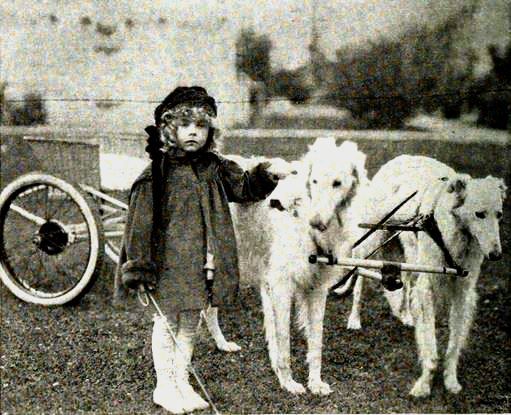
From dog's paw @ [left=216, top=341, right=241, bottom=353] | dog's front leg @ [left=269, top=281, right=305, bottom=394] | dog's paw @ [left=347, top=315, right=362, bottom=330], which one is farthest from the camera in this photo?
dog's paw @ [left=347, top=315, right=362, bottom=330]

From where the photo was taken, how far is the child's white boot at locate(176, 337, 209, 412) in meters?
2.54

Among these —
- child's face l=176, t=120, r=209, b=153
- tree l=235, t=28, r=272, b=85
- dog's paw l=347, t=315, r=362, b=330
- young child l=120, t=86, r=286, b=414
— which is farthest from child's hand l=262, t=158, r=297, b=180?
dog's paw l=347, t=315, r=362, b=330

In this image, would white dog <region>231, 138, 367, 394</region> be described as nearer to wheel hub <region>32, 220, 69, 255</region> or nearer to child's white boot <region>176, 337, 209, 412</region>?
child's white boot <region>176, 337, 209, 412</region>

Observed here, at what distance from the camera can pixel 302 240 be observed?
8.24 ft

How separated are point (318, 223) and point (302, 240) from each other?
152mm

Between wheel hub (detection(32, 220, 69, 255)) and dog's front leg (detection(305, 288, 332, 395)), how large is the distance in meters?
1.08

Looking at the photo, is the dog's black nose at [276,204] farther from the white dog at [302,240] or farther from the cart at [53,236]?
the cart at [53,236]

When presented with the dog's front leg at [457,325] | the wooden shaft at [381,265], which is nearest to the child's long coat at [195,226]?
the wooden shaft at [381,265]

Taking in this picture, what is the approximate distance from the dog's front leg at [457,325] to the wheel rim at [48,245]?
153 cm

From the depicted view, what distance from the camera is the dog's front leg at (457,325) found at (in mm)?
2668

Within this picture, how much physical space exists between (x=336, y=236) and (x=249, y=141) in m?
0.52

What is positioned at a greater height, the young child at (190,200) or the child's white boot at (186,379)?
the young child at (190,200)

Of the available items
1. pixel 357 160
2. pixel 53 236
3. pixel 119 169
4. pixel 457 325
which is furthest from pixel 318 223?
pixel 53 236

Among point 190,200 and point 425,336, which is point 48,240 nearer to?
point 190,200
